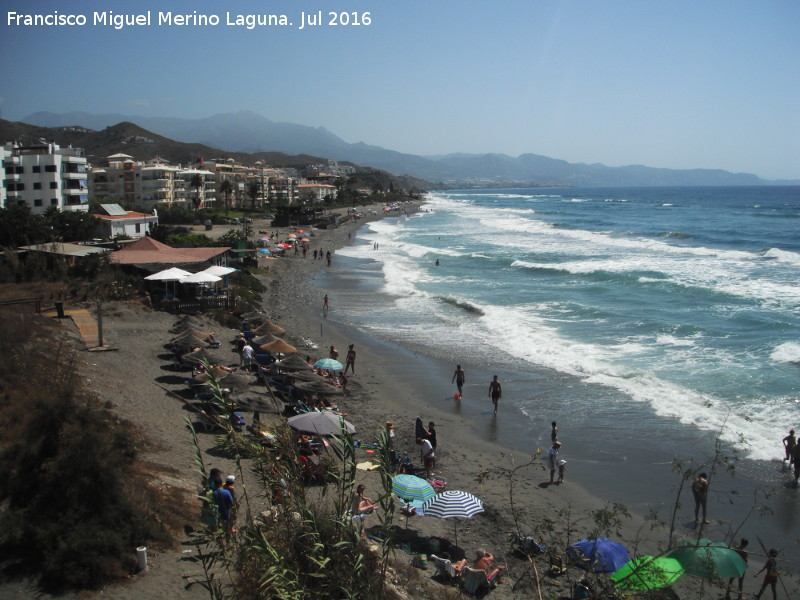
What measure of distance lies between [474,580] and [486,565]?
30 cm

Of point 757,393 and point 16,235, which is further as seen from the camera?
point 16,235

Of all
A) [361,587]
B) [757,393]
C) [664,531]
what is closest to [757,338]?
[757,393]

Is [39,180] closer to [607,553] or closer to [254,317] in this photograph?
[254,317]

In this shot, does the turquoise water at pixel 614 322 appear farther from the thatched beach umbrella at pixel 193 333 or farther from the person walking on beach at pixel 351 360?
the thatched beach umbrella at pixel 193 333

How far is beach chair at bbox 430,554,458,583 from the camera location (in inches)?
343

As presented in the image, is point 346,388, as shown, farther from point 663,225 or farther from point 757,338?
point 663,225

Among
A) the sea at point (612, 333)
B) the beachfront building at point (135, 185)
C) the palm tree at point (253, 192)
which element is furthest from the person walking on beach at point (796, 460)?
the palm tree at point (253, 192)

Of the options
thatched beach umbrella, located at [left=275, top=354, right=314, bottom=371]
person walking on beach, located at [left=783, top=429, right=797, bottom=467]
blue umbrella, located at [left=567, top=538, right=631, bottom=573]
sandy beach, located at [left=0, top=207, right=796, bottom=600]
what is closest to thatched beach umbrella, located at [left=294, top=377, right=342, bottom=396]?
sandy beach, located at [left=0, top=207, right=796, bottom=600]

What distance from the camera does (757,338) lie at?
73.2 feet

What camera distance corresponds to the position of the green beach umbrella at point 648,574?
4848mm

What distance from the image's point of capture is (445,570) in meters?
8.82

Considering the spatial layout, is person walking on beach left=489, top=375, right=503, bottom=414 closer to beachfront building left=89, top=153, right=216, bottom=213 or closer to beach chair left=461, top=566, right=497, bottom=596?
beach chair left=461, top=566, right=497, bottom=596

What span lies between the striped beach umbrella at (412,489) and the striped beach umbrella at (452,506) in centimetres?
19

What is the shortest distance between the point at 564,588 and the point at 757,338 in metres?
17.4
